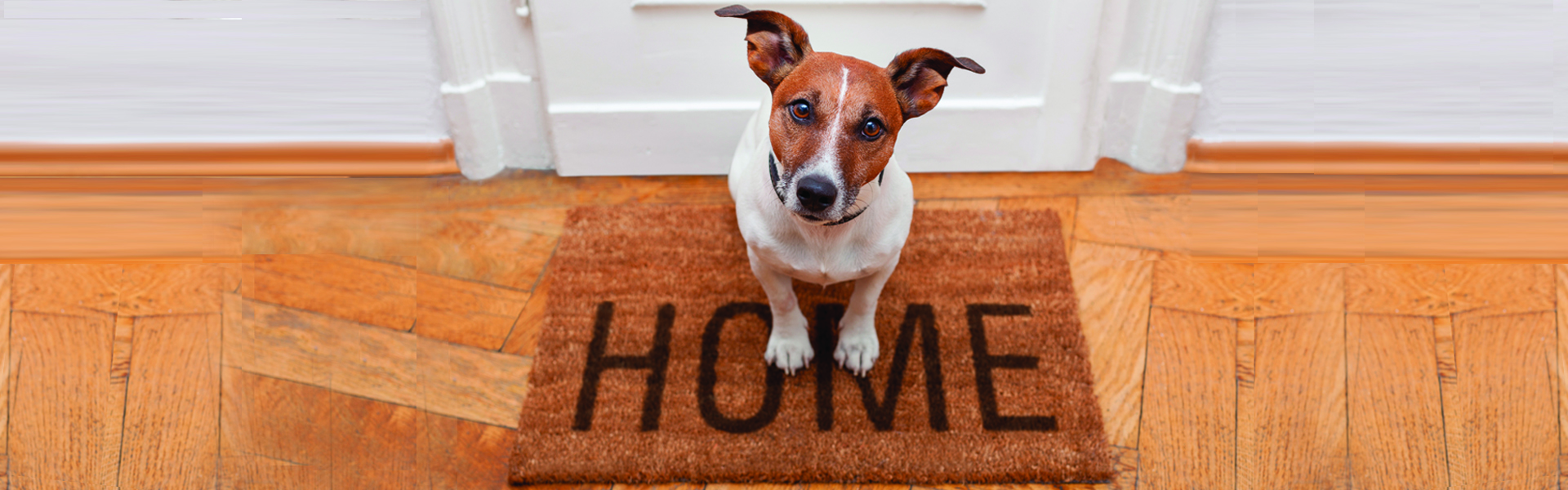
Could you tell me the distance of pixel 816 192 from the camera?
1.35m

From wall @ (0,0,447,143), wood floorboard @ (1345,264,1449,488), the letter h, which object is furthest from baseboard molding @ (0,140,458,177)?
wood floorboard @ (1345,264,1449,488)

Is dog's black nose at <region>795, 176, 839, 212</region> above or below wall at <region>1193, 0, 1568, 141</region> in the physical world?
below

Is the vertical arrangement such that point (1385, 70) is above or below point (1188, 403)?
above

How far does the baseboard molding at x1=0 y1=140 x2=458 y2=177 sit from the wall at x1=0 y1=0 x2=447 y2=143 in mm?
29

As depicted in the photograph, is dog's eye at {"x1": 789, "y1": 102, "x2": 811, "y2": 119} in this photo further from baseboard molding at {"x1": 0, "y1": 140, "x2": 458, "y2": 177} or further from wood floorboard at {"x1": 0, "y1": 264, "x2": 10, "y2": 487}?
wood floorboard at {"x1": 0, "y1": 264, "x2": 10, "y2": 487}

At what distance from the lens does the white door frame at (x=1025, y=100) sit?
2311mm

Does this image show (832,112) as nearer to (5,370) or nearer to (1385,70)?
(1385,70)

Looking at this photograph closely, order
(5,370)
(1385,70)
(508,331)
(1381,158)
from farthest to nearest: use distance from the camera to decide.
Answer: (1381,158) < (1385,70) < (508,331) < (5,370)

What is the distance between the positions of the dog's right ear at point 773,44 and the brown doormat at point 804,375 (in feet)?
2.56

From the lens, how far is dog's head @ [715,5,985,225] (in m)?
1.36

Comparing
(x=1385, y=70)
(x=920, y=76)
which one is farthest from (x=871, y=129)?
(x=1385, y=70)

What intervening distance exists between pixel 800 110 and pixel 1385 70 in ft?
6.52

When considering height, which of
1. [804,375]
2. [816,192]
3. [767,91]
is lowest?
[804,375]

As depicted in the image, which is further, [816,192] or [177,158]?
[177,158]
